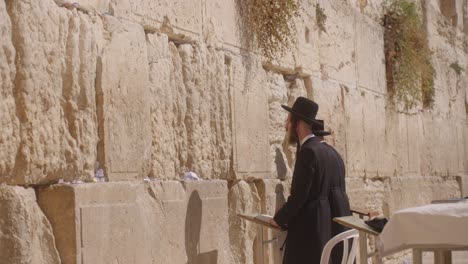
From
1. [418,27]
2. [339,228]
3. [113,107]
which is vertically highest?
[418,27]

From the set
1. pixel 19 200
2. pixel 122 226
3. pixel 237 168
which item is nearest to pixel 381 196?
pixel 237 168

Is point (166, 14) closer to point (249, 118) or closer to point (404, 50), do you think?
point (249, 118)

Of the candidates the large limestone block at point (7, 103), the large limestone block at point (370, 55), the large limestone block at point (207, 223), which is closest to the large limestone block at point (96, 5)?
the large limestone block at point (7, 103)

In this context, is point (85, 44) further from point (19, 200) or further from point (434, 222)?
point (434, 222)

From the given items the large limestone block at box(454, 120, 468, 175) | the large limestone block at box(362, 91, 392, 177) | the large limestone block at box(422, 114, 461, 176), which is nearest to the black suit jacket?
the large limestone block at box(362, 91, 392, 177)

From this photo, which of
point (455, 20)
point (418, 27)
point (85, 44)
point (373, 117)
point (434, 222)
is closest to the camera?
point (434, 222)

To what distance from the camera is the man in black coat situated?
17.4 ft

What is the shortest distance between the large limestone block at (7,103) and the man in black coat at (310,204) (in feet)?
6.29

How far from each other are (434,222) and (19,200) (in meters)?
1.97

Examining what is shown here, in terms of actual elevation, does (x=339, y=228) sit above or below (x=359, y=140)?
below

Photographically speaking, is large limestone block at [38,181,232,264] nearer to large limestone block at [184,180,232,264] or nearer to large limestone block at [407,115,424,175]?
large limestone block at [184,180,232,264]

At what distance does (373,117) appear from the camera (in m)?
9.37

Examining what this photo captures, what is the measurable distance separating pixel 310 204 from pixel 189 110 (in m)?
1.01

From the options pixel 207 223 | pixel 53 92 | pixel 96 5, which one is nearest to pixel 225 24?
pixel 207 223
